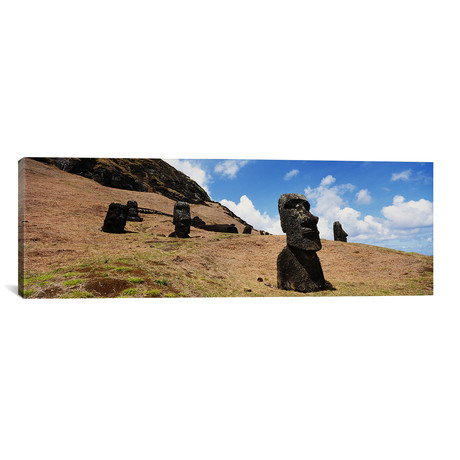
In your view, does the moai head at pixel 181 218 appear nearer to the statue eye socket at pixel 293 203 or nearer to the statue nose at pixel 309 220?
the statue eye socket at pixel 293 203

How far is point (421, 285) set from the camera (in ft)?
35.0

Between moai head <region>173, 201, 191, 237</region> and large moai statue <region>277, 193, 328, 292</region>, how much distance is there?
5386 mm

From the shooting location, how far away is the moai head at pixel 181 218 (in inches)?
562

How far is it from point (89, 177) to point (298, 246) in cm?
803

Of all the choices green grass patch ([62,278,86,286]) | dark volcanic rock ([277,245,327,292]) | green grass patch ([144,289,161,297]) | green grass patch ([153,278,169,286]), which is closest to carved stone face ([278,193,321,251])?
dark volcanic rock ([277,245,327,292])

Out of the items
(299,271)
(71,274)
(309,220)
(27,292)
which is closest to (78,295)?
(71,274)

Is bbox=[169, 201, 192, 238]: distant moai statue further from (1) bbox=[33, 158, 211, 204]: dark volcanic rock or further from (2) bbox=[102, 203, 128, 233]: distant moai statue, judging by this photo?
(2) bbox=[102, 203, 128, 233]: distant moai statue

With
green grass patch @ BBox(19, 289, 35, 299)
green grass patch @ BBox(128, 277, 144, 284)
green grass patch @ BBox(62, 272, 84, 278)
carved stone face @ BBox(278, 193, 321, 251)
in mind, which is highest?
carved stone face @ BBox(278, 193, 321, 251)

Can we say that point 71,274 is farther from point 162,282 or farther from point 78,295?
point 162,282

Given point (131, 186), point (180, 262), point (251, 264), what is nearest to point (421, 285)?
point (251, 264)

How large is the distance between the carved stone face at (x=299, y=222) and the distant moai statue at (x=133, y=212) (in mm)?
6339

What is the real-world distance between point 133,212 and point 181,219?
206 cm

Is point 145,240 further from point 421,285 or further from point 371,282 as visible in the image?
point 421,285

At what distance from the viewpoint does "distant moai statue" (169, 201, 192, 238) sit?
14.3 metres
